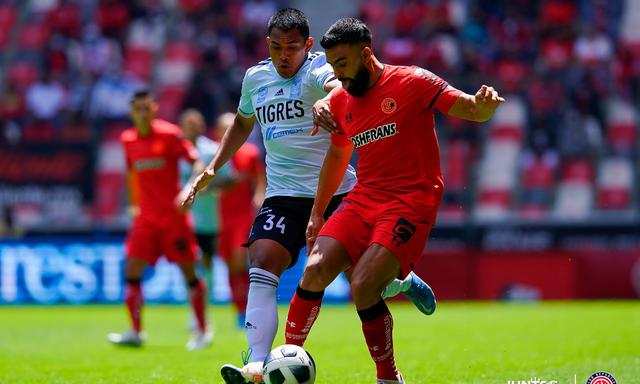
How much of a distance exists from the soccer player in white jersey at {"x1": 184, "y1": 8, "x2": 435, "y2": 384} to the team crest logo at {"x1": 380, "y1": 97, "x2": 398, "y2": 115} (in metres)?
0.59

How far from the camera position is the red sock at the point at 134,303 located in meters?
12.0

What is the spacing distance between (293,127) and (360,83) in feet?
2.99

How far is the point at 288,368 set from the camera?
6547mm

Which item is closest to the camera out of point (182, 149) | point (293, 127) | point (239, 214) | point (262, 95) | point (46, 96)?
point (293, 127)

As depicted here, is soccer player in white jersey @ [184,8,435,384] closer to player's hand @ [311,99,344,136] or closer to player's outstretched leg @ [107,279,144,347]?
player's hand @ [311,99,344,136]

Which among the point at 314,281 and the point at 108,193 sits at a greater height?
the point at 314,281

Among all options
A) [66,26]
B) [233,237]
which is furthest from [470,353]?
[66,26]

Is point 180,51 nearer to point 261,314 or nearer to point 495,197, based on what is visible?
point 495,197

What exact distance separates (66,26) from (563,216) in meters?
13.1

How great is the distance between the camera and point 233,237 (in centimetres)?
1536

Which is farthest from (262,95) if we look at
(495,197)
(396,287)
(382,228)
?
(495,197)

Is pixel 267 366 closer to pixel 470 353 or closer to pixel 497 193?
pixel 470 353

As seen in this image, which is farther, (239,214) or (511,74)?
(511,74)

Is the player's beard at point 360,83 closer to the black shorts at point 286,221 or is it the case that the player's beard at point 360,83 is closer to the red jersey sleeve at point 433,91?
the red jersey sleeve at point 433,91
